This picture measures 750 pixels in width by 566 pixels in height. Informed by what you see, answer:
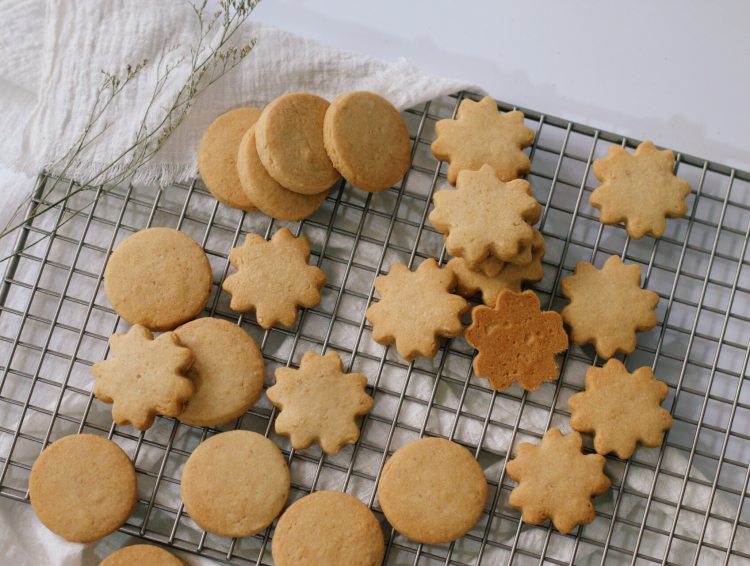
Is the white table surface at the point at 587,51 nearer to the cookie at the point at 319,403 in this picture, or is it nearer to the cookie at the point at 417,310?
the cookie at the point at 417,310

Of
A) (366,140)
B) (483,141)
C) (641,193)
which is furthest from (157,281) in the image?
(641,193)

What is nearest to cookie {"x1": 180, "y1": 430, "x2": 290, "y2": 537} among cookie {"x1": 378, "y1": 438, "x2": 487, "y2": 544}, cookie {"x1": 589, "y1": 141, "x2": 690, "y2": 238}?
cookie {"x1": 378, "y1": 438, "x2": 487, "y2": 544}

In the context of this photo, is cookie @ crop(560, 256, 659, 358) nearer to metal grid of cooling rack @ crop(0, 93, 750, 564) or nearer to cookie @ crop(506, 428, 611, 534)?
metal grid of cooling rack @ crop(0, 93, 750, 564)

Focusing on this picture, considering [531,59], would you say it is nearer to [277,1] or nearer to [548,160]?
[548,160]

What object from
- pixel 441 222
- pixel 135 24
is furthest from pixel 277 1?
pixel 441 222

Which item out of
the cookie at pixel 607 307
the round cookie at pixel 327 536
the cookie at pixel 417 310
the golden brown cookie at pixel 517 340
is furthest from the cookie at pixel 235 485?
the cookie at pixel 607 307
